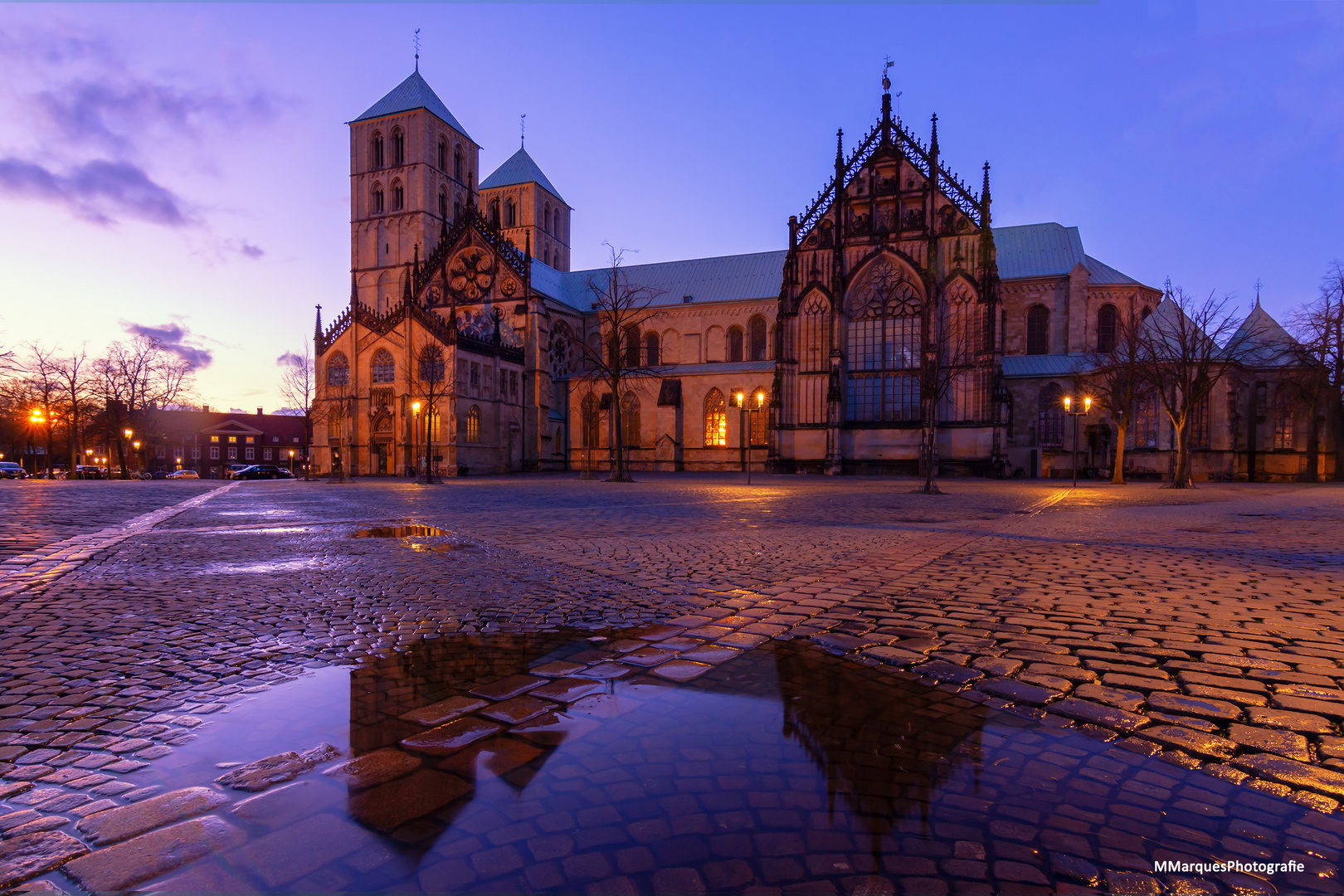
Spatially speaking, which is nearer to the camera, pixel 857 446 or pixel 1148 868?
pixel 1148 868

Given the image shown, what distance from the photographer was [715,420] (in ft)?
157

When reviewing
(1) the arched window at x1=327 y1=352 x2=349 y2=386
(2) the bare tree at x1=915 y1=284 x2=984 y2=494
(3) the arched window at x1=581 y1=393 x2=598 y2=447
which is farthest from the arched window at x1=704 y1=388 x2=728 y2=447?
(1) the arched window at x1=327 y1=352 x2=349 y2=386

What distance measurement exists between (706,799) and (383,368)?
50195 mm

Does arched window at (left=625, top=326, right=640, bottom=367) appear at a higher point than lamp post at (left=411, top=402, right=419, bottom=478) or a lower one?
higher

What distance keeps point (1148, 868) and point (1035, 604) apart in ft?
12.7

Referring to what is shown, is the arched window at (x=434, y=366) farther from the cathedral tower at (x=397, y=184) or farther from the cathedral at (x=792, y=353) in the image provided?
the cathedral tower at (x=397, y=184)

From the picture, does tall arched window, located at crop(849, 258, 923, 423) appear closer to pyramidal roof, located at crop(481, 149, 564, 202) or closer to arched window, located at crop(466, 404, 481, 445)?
arched window, located at crop(466, 404, 481, 445)

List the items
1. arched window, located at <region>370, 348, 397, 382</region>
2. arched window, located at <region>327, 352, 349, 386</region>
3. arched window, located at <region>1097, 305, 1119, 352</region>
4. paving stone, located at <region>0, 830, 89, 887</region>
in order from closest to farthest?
1. paving stone, located at <region>0, 830, 89, 887</region>
2. arched window, located at <region>1097, 305, 1119, 352</region>
3. arched window, located at <region>370, 348, 397, 382</region>
4. arched window, located at <region>327, 352, 349, 386</region>

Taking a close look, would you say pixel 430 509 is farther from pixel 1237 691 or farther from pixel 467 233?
pixel 467 233

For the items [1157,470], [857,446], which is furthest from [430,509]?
[1157,470]

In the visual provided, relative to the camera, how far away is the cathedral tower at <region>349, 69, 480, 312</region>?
191 feet

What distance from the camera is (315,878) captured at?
187cm

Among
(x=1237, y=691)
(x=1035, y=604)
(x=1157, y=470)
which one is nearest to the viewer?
(x=1237, y=691)

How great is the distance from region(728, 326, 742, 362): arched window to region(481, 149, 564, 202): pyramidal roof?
28.9 meters
